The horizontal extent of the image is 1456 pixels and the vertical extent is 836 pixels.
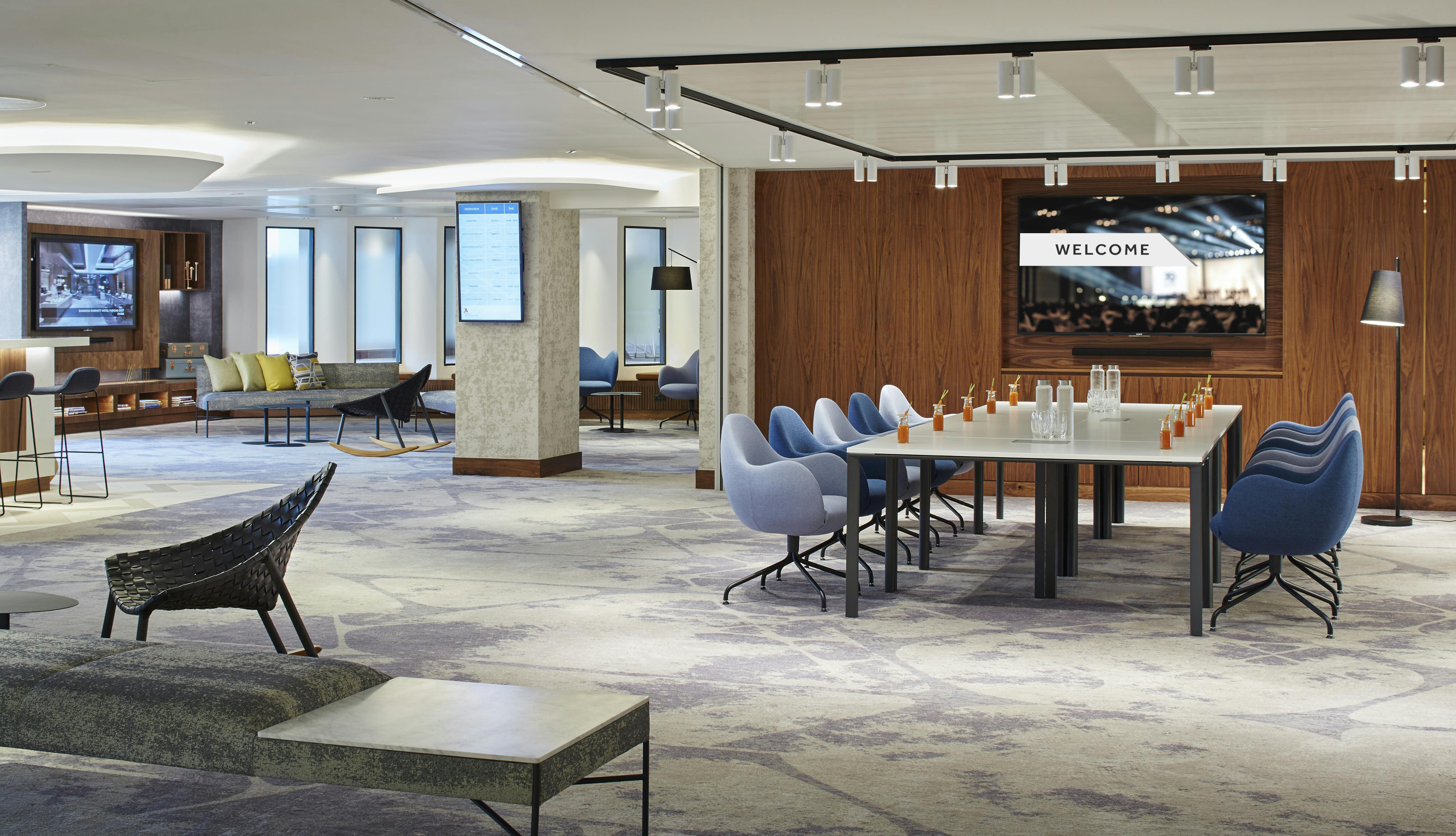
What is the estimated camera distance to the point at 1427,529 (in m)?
8.88

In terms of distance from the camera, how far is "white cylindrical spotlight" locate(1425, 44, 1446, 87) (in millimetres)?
5023

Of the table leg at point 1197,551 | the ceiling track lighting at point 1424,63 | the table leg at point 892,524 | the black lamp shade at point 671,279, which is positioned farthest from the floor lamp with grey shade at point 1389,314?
the black lamp shade at point 671,279

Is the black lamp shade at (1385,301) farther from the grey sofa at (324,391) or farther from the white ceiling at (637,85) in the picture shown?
the grey sofa at (324,391)

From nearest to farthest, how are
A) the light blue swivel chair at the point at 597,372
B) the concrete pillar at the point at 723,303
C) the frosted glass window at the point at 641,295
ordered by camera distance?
the concrete pillar at the point at 723,303, the light blue swivel chair at the point at 597,372, the frosted glass window at the point at 641,295

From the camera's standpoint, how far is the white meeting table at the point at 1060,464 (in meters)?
5.75

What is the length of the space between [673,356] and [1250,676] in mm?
13783

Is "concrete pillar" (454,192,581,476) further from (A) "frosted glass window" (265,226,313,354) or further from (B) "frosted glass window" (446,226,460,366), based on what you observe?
(A) "frosted glass window" (265,226,313,354)

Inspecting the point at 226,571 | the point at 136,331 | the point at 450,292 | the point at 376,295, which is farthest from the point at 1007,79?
the point at 136,331

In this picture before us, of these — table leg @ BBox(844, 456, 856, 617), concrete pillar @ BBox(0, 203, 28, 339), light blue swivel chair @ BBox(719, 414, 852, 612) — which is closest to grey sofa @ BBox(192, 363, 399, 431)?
concrete pillar @ BBox(0, 203, 28, 339)

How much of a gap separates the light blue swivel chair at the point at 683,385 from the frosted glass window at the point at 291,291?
4.81 meters

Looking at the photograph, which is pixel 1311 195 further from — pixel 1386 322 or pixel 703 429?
pixel 703 429

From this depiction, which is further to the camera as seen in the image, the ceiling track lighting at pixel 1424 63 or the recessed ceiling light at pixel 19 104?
the recessed ceiling light at pixel 19 104

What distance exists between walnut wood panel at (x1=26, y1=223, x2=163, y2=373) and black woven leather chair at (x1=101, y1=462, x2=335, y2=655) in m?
12.4

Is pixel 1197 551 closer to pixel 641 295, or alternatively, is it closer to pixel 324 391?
pixel 324 391
